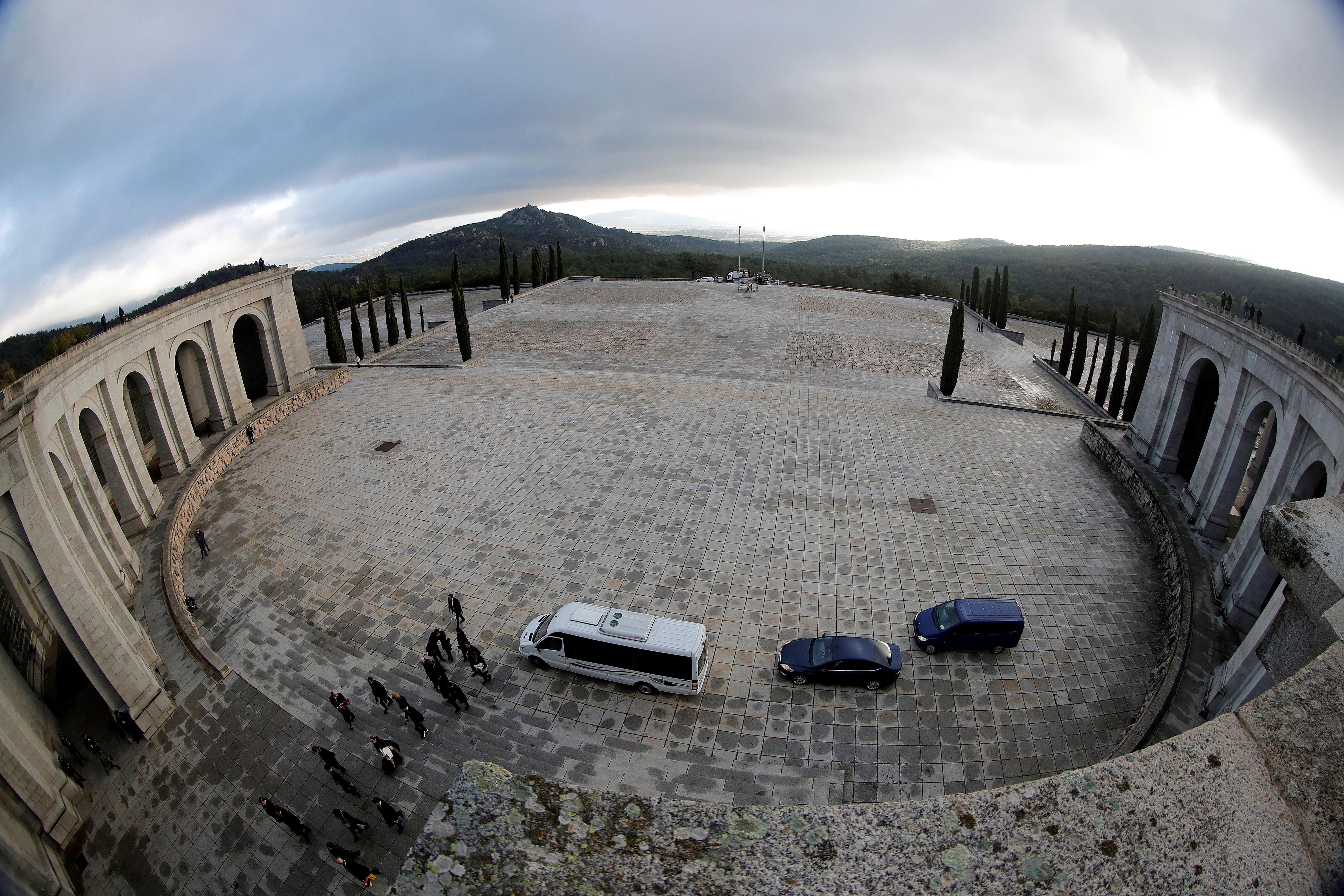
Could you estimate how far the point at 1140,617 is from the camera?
12.9 meters

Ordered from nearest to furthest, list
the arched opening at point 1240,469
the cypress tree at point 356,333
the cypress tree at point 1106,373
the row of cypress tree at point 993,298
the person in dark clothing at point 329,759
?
the person in dark clothing at point 329,759, the arched opening at point 1240,469, the cypress tree at point 1106,373, the cypress tree at point 356,333, the row of cypress tree at point 993,298

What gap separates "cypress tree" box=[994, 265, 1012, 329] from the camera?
1710 inches

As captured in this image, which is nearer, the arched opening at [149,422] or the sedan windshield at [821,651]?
the sedan windshield at [821,651]

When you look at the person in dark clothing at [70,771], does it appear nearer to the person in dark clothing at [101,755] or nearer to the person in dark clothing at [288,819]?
the person in dark clothing at [101,755]

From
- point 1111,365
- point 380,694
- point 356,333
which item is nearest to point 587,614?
point 380,694

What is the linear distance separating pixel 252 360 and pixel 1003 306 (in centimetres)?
4663

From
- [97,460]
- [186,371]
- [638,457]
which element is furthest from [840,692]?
[186,371]

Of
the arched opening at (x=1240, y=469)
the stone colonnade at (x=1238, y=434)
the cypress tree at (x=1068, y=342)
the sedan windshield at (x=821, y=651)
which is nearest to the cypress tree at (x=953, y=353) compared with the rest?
the stone colonnade at (x=1238, y=434)

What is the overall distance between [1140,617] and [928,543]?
444 cm

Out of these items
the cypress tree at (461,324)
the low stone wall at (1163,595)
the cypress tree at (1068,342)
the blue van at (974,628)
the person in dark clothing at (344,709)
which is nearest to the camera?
the low stone wall at (1163,595)

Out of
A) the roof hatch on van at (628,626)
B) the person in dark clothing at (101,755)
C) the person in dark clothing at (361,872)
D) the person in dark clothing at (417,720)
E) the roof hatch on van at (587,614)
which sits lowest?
the person in dark clothing at (101,755)

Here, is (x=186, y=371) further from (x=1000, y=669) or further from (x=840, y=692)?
(x=1000, y=669)

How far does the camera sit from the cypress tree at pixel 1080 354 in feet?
103

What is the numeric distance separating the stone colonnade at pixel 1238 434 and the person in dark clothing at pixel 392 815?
12.1 meters
